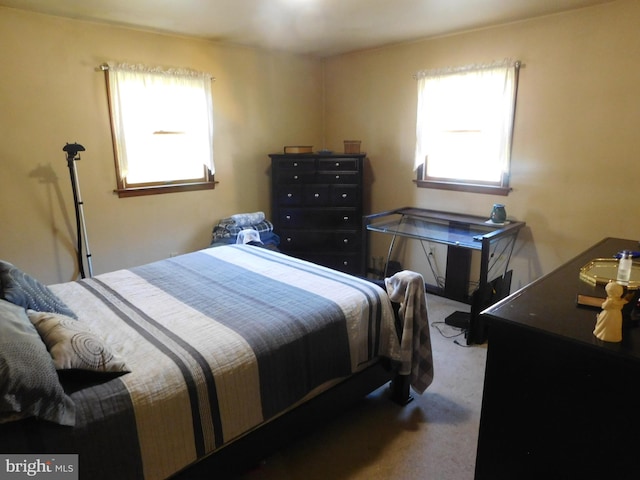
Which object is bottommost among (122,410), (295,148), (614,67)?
(122,410)

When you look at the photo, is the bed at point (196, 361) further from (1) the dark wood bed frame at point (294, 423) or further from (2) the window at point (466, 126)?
(2) the window at point (466, 126)

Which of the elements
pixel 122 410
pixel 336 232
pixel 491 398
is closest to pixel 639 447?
pixel 491 398

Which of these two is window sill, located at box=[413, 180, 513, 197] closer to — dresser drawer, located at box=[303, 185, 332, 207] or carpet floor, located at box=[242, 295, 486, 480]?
dresser drawer, located at box=[303, 185, 332, 207]

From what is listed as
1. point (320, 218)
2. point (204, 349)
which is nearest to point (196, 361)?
point (204, 349)

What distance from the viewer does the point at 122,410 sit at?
53.2 inches

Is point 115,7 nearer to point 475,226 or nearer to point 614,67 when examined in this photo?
point 475,226

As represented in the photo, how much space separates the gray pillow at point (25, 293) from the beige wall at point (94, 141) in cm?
156

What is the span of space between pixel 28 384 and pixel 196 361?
54 cm

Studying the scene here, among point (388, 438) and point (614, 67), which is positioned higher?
point (614, 67)

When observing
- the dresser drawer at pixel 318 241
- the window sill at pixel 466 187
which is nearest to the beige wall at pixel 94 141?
the dresser drawer at pixel 318 241

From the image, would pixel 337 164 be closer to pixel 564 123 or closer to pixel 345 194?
pixel 345 194

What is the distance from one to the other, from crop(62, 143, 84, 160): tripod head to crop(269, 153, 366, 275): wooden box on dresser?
1748 mm

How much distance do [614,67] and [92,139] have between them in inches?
158

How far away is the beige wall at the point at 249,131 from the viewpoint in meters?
2.94
